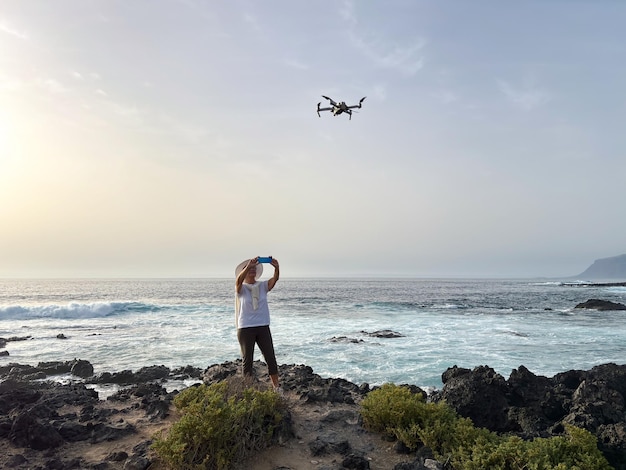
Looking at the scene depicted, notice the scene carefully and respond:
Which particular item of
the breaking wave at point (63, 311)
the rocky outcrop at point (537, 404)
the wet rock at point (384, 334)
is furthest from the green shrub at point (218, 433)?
the breaking wave at point (63, 311)

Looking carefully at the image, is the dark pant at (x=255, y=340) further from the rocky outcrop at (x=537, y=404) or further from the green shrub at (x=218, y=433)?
the rocky outcrop at (x=537, y=404)

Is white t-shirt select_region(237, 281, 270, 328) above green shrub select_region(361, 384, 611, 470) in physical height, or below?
above

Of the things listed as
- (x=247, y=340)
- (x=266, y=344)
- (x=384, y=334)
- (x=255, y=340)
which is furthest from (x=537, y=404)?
(x=384, y=334)

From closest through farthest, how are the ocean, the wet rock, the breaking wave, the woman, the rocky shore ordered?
the rocky shore, the woman, the ocean, the wet rock, the breaking wave

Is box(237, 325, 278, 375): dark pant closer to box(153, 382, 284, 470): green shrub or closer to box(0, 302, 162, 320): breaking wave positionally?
box(153, 382, 284, 470): green shrub

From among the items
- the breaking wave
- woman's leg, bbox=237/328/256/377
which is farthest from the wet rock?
the breaking wave

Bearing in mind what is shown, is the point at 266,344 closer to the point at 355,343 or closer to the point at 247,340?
the point at 247,340

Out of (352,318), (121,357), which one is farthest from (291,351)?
(352,318)
